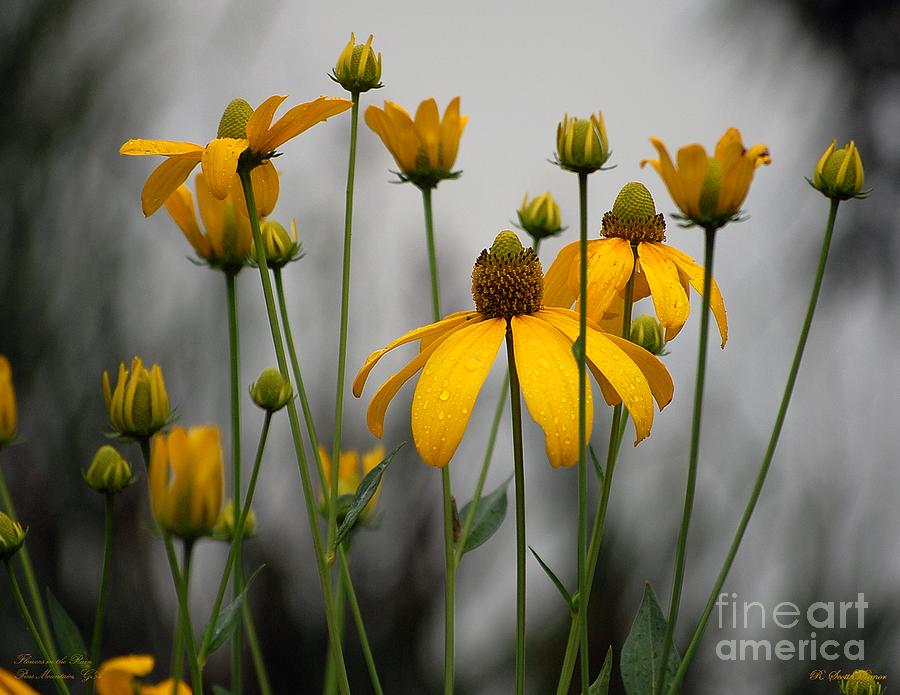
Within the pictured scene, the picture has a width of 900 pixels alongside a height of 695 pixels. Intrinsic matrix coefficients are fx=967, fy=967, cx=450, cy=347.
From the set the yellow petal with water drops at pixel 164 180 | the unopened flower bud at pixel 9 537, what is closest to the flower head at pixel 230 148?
the yellow petal with water drops at pixel 164 180

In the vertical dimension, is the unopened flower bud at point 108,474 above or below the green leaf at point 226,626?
above

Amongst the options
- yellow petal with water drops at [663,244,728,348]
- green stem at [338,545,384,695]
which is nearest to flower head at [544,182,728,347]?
yellow petal with water drops at [663,244,728,348]

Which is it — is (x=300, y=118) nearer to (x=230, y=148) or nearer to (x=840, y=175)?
(x=230, y=148)

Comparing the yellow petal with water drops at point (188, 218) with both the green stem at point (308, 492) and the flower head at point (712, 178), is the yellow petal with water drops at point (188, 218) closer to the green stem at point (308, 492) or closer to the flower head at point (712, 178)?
the green stem at point (308, 492)

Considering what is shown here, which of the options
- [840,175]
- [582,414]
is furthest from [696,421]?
[840,175]

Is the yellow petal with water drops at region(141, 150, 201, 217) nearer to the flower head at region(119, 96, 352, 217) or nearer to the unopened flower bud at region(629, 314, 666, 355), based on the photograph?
the flower head at region(119, 96, 352, 217)

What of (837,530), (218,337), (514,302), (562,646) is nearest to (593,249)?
(514,302)
